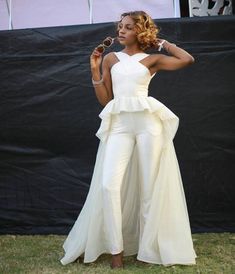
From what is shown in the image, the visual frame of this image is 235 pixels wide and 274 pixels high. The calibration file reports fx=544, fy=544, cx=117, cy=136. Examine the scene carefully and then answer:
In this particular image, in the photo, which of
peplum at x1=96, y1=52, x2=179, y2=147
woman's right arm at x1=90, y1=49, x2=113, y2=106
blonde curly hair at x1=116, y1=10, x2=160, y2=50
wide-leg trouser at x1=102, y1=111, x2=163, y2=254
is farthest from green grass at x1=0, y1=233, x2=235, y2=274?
blonde curly hair at x1=116, y1=10, x2=160, y2=50

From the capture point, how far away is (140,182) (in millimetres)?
3824

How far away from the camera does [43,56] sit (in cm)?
489

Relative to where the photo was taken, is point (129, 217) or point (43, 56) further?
point (43, 56)

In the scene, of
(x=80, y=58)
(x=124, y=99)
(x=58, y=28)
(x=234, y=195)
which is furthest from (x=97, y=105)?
(x=234, y=195)

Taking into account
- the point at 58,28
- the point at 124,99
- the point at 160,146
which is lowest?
the point at 160,146

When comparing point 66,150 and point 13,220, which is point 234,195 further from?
point 13,220

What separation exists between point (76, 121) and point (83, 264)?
1494 mm

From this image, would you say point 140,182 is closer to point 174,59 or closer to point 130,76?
point 130,76

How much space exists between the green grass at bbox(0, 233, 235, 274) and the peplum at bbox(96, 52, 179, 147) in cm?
88

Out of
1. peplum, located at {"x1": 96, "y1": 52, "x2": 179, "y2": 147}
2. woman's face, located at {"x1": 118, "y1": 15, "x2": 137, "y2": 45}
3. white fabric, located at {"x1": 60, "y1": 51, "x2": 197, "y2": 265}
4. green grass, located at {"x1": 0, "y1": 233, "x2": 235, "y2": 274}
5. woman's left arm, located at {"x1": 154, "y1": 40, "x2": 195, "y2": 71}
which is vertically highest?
woman's face, located at {"x1": 118, "y1": 15, "x2": 137, "y2": 45}

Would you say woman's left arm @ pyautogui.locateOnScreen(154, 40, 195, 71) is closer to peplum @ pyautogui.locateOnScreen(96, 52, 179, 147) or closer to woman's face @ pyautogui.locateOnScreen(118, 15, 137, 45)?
peplum @ pyautogui.locateOnScreen(96, 52, 179, 147)

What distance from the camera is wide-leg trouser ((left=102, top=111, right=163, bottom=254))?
3.67 meters

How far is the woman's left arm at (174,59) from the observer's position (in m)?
3.67

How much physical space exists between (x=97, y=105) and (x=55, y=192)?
2.89ft
